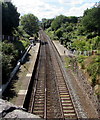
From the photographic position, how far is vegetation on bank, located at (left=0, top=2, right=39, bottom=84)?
15609mm

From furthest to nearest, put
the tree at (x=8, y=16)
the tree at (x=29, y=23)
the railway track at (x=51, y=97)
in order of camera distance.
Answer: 1. the tree at (x=29, y=23)
2. the tree at (x=8, y=16)
3. the railway track at (x=51, y=97)

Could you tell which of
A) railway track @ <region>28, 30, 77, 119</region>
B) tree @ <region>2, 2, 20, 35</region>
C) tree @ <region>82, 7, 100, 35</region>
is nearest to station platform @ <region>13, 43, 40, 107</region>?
railway track @ <region>28, 30, 77, 119</region>

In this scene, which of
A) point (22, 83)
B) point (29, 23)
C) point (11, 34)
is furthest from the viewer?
point (29, 23)

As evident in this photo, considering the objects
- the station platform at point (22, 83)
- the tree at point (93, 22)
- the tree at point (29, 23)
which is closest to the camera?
the station platform at point (22, 83)

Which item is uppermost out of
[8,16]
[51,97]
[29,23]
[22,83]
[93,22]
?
[29,23]

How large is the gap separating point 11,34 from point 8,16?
5.62 m

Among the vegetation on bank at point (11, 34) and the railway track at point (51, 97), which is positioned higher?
the vegetation on bank at point (11, 34)

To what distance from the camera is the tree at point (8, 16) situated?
93.4 feet

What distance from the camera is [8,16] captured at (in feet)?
96.2

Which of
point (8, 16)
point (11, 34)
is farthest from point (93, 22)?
point (11, 34)

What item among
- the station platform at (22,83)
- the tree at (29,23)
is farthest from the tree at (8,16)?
the tree at (29,23)

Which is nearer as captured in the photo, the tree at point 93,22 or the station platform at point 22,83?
the station platform at point 22,83

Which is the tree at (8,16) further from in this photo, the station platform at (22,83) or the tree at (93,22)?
the tree at (93,22)

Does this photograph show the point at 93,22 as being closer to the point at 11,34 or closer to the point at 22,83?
the point at 11,34
